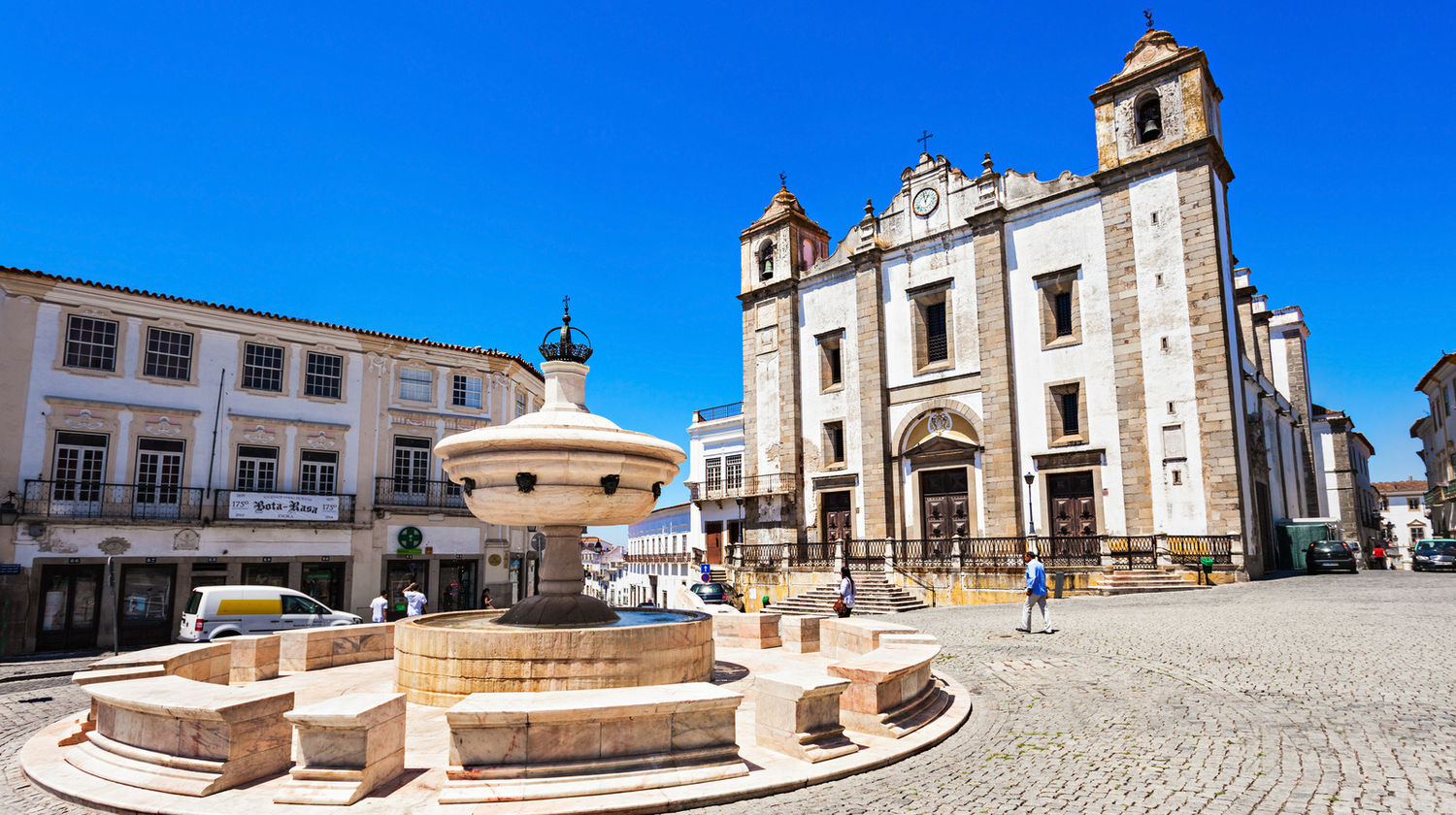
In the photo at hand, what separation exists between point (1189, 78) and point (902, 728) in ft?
83.9

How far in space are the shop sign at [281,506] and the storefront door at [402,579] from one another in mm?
2389

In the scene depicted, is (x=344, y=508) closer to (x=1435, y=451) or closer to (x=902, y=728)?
(x=902, y=728)

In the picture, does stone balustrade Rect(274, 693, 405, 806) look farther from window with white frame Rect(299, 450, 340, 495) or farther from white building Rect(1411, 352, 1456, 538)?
white building Rect(1411, 352, 1456, 538)

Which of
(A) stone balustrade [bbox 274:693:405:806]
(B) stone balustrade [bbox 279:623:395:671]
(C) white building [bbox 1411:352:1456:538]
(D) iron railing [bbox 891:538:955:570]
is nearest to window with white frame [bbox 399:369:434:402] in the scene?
(B) stone balustrade [bbox 279:623:395:671]

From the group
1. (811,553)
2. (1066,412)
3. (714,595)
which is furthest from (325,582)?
(1066,412)

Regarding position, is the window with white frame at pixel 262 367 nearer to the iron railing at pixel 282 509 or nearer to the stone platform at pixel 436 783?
the iron railing at pixel 282 509

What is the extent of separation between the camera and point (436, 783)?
16.8ft

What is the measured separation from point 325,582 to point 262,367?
21.7ft

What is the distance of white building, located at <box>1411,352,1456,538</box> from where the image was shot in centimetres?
4009

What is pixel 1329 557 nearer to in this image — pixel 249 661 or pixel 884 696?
pixel 884 696

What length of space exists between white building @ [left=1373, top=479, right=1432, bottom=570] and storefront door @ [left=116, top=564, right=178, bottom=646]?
290 ft

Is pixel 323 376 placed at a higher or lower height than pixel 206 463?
higher

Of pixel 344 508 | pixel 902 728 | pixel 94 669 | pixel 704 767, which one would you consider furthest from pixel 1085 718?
pixel 344 508

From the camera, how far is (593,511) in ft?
27.0
